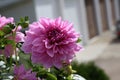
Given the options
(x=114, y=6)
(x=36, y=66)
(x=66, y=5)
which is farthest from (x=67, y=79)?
(x=114, y=6)

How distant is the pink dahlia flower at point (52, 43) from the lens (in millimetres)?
1430

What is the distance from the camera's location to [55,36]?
1.46m

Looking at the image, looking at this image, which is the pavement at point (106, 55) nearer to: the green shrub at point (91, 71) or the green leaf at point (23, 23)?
the green shrub at point (91, 71)

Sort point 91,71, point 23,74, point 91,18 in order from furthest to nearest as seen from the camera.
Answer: point 91,18 < point 91,71 < point 23,74

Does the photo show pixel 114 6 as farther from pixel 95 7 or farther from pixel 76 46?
pixel 76 46

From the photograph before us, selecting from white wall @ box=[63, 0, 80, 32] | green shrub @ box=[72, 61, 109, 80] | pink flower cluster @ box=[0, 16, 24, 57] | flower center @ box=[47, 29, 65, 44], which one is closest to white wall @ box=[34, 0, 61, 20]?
white wall @ box=[63, 0, 80, 32]

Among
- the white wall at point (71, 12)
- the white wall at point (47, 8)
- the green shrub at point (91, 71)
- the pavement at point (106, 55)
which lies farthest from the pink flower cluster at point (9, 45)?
the white wall at point (71, 12)

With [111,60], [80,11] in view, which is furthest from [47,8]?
[111,60]

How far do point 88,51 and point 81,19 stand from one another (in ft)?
10.1

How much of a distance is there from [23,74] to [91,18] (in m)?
19.3

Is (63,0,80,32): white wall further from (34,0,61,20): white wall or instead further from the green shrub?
the green shrub

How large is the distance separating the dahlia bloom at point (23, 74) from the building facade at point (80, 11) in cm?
968

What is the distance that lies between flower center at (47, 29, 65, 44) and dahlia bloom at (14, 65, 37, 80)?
0.20 metres

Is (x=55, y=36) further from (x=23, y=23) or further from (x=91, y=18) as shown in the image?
(x=91, y=18)
